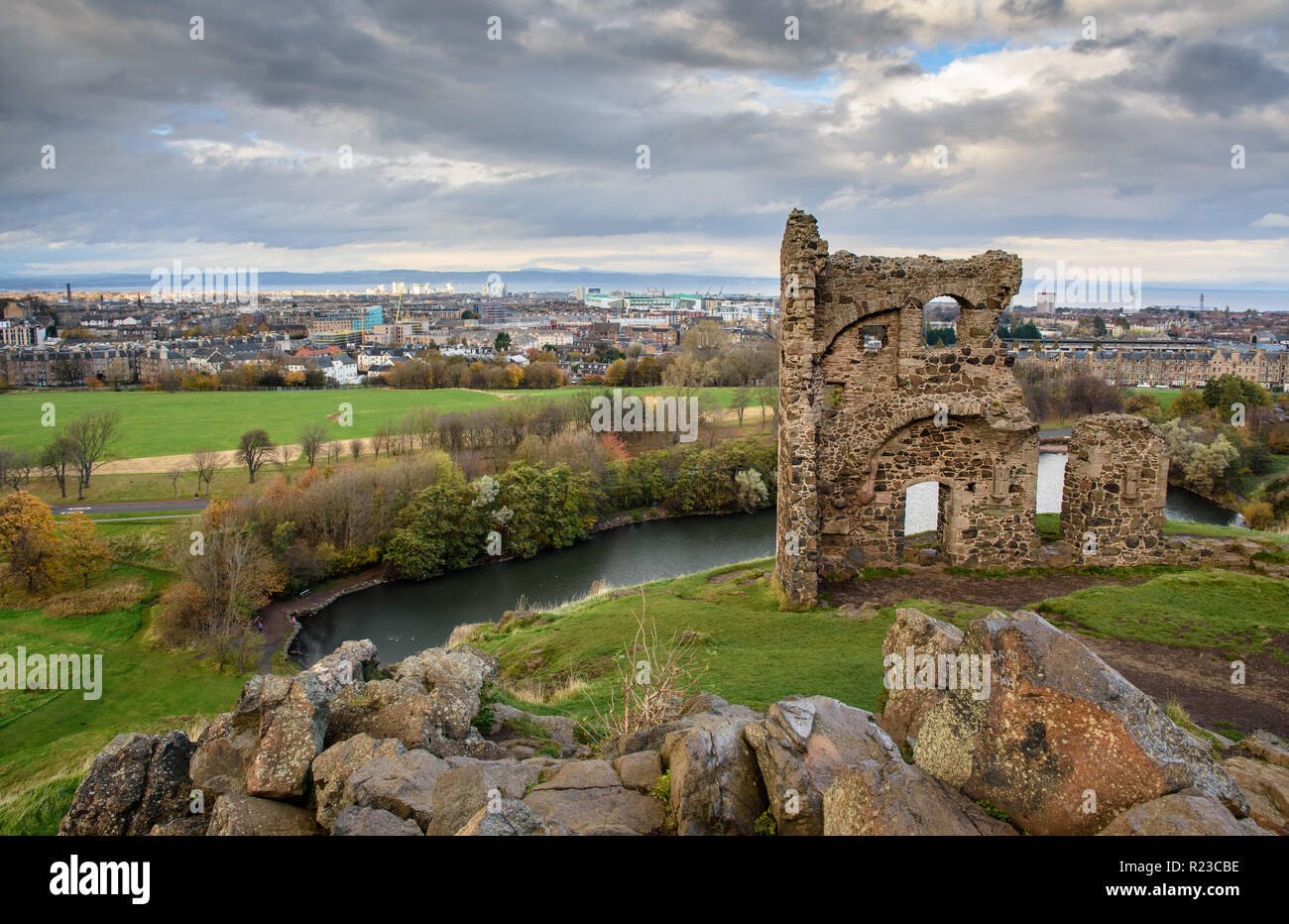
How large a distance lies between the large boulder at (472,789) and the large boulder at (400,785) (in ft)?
0.31

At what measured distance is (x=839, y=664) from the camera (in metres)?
11.4

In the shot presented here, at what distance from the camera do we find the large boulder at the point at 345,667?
344 inches

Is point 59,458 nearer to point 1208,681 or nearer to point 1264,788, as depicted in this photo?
point 1208,681

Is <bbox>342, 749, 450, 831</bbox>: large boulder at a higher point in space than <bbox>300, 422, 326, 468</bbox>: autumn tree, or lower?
higher

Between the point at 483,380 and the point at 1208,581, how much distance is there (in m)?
85.5

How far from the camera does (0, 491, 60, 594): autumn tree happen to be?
1423 inches

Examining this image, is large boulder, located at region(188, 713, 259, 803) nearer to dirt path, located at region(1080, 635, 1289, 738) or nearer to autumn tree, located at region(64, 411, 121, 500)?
dirt path, located at region(1080, 635, 1289, 738)

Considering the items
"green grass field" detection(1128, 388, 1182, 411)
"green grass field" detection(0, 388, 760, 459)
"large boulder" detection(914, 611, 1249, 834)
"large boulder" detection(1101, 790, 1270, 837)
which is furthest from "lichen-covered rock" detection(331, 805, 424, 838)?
"green grass field" detection(1128, 388, 1182, 411)

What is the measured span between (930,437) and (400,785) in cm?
1408

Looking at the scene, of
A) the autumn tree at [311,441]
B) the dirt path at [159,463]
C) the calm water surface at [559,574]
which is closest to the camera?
the calm water surface at [559,574]

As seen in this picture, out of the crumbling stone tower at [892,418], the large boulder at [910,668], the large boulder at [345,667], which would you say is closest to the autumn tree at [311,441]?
the crumbling stone tower at [892,418]

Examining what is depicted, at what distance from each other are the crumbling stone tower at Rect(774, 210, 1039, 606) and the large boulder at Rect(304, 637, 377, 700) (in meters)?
8.47

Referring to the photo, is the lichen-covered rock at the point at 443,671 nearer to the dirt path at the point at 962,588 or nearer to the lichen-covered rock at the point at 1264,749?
the dirt path at the point at 962,588
